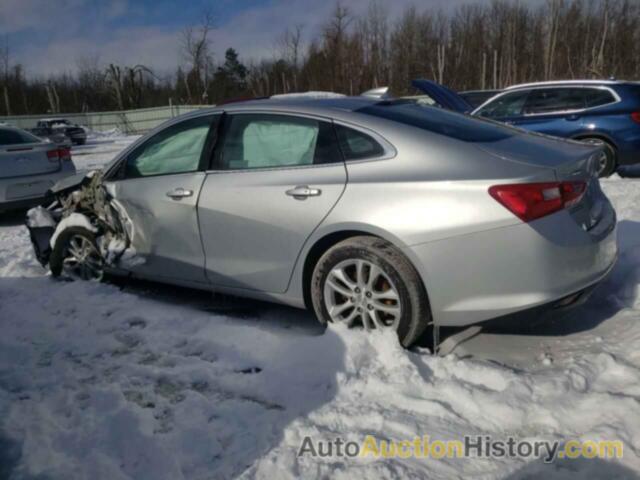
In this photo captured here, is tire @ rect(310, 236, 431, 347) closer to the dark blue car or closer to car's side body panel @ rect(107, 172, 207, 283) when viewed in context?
car's side body panel @ rect(107, 172, 207, 283)

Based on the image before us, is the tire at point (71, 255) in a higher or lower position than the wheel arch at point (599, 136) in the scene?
lower

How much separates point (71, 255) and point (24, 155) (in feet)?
12.0

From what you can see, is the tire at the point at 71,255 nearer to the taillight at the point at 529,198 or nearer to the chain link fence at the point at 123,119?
the taillight at the point at 529,198

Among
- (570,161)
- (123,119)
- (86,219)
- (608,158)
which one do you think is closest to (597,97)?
(608,158)

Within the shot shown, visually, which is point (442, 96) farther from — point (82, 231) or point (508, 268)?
point (508, 268)

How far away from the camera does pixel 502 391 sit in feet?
8.96

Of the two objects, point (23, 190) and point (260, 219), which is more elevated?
point (260, 219)

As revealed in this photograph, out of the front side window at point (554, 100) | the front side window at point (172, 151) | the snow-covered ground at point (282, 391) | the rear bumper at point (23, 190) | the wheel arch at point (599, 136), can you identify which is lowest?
the snow-covered ground at point (282, 391)

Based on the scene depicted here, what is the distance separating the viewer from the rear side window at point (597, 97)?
7.88 m

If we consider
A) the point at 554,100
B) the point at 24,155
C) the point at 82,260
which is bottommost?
the point at 82,260

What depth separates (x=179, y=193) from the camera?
149 inches

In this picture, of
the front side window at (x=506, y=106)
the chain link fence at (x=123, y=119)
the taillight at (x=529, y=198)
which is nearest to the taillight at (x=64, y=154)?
the front side window at (x=506, y=106)

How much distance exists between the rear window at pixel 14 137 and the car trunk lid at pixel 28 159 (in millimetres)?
334

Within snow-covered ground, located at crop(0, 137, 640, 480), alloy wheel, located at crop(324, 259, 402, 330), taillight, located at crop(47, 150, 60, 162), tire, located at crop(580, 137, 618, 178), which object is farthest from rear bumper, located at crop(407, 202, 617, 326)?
taillight, located at crop(47, 150, 60, 162)
